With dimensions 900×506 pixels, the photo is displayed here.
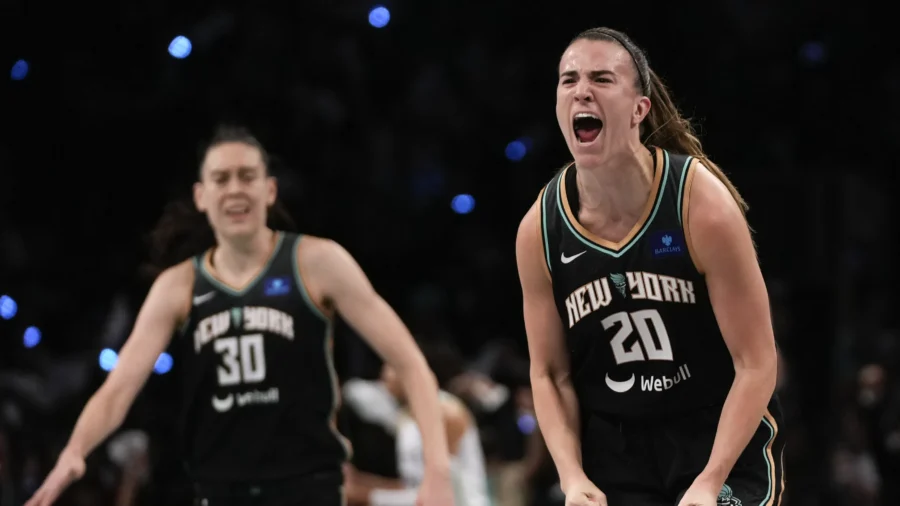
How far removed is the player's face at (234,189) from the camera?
507 centimetres

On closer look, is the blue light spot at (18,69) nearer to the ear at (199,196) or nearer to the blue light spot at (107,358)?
the blue light spot at (107,358)

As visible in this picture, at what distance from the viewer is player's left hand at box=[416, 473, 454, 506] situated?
4.66 m

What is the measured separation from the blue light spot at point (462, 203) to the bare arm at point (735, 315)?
22.3 ft

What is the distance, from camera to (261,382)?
4898 mm

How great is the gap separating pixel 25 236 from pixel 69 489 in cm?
252

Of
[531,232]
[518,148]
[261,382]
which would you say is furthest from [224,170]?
[518,148]

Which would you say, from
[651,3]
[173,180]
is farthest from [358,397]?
[651,3]

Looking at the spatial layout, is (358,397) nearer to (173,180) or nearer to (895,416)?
(173,180)

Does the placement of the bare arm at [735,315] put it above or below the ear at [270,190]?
below

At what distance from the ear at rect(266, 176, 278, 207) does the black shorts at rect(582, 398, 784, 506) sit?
222 centimetres

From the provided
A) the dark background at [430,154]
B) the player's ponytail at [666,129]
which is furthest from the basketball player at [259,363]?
the dark background at [430,154]

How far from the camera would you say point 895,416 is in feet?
28.6

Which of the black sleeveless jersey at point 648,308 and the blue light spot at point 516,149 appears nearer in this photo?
the black sleeveless jersey at point 648,308

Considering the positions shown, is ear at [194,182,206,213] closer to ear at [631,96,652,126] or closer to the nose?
the nose
